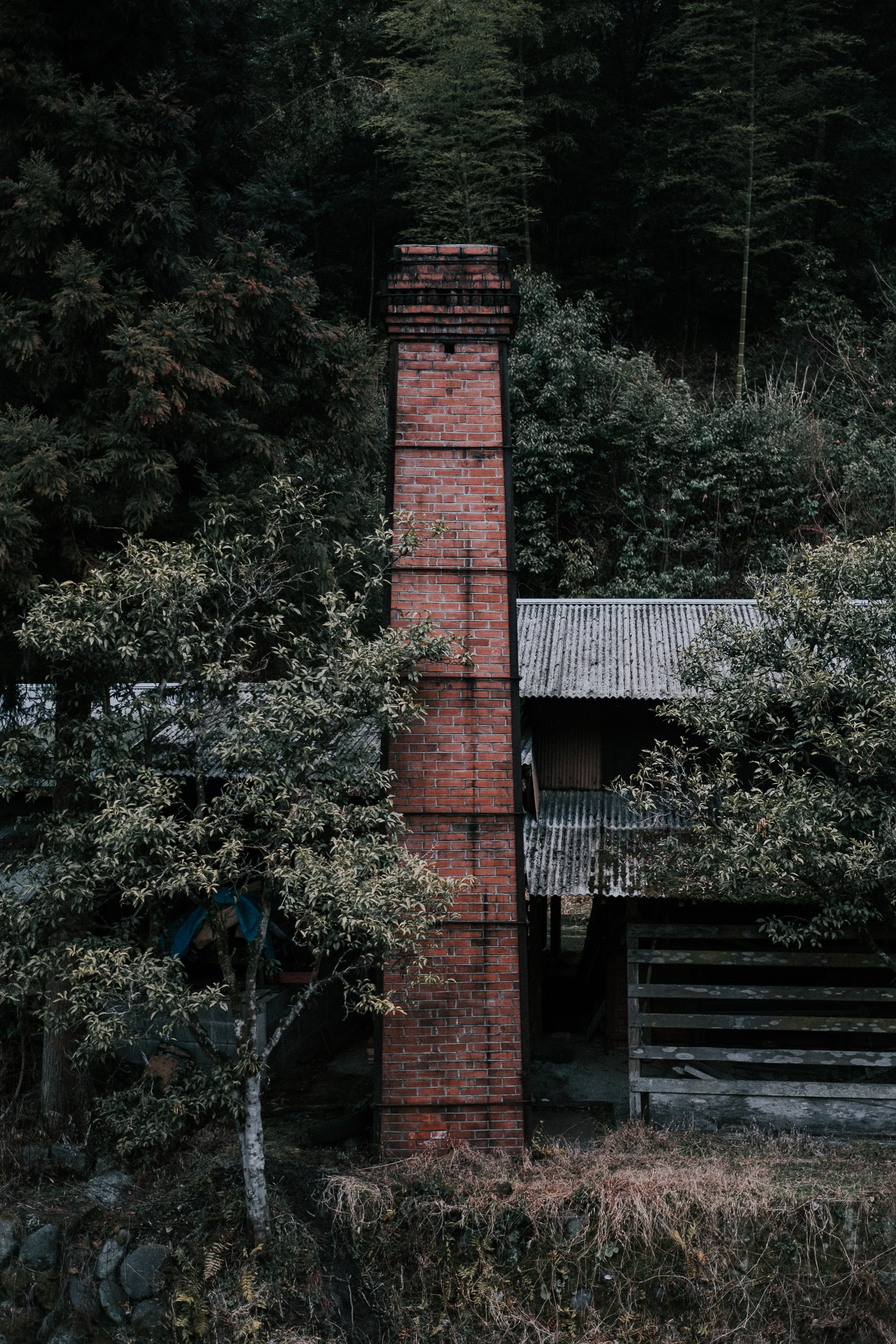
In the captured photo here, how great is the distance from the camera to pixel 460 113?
24.4 m

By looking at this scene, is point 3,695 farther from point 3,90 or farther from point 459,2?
point 459,2

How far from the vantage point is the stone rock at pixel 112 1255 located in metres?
8.30

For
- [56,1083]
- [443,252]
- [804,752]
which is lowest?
[56,1083]

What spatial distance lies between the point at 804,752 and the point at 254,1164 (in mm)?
5778

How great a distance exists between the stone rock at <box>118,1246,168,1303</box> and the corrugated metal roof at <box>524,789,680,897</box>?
4.81 meters

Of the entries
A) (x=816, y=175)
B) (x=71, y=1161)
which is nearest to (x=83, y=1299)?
(x=71, y=1161)

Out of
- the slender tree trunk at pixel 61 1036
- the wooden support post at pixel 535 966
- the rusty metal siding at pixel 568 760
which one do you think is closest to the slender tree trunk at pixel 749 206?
the rusty metal siding at pixel 568 760

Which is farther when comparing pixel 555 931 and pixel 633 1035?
pixel 555 931

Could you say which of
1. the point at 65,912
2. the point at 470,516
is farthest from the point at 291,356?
the point at 65,912

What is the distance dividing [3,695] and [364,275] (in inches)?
828

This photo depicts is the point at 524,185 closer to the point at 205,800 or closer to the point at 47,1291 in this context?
the point at 205,800

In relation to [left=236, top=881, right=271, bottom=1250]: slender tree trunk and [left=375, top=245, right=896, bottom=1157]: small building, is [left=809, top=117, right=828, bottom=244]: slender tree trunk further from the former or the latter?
[left=236, top=881, right=271, bottom=1250]: slender tree trunk

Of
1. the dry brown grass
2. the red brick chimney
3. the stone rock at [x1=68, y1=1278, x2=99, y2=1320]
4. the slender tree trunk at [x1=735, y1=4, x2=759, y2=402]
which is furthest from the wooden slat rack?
the slender tree trunk at [x1=735, y1=4, x2=759, y2=402]

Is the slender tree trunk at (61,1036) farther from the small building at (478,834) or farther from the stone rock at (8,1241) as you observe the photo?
the small building at (478,834)
